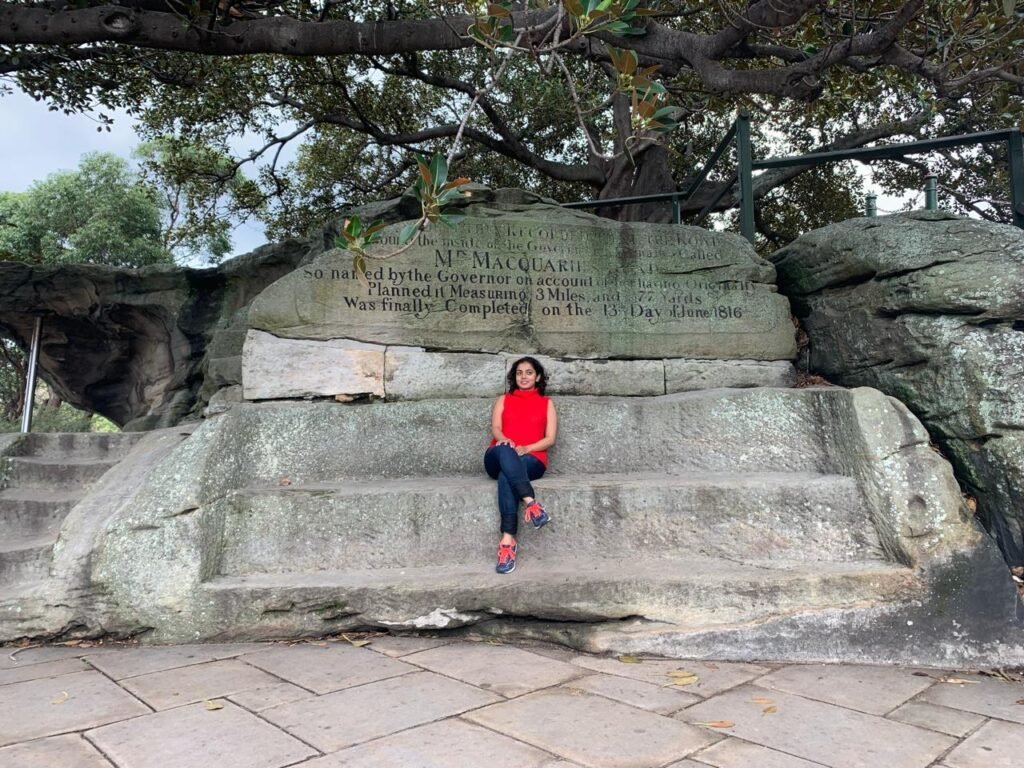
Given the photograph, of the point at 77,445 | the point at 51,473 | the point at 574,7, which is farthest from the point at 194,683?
the point at 77,445

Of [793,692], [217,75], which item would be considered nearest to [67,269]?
[217,75]

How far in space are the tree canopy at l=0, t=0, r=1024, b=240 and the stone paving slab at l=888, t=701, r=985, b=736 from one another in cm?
229

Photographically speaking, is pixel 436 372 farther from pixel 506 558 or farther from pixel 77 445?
pixel 77 445

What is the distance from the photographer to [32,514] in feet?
12.7

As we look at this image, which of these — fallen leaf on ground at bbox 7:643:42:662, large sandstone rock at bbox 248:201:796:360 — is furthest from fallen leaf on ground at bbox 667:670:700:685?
fallen leaf on ground at bbox 7:643:42:662

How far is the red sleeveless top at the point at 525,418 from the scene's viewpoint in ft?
12.7

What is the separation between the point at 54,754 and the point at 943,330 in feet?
15.0

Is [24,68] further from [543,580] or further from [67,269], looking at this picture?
[543,580]

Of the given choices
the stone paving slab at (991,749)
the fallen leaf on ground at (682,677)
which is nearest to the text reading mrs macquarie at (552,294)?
the fallen leaf on ground at (682,677)

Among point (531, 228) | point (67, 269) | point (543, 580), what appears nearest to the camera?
point (543, 580)

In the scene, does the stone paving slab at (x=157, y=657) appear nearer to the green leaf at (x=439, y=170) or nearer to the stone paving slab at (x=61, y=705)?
the stone paving slab at (x=61, y=705)

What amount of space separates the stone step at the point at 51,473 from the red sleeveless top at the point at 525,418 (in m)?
2.61

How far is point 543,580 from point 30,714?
2004 millimetres

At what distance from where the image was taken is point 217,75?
8055mm
